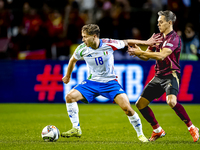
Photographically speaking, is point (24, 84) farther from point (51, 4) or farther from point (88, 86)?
point (88, 86)

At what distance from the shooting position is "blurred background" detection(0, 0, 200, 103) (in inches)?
489

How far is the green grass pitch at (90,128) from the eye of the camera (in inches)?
232

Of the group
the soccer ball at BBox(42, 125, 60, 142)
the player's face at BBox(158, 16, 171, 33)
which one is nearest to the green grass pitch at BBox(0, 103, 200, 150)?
the soccer ball at BBox(42, 125, 60, 142)

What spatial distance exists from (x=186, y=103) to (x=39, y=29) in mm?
→ 5769

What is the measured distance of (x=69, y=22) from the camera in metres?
13.8

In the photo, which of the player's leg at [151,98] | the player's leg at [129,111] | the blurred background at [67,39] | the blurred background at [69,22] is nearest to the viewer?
the player's leg at [129,111]

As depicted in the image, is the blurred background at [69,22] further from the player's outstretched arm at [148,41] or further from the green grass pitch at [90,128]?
the player's outstretched arm at [148,41]

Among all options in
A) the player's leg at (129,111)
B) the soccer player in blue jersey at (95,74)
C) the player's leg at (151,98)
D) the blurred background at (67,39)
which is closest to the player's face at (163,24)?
the soccer player in blue jersey at (95,74)

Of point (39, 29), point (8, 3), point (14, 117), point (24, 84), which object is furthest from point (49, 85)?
point (8, 3)

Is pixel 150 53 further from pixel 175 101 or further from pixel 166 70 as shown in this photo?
pixel 175 101

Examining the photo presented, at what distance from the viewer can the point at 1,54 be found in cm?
1368

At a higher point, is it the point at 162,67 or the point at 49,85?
the point at 162,67

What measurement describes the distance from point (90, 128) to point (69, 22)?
666 centimetres

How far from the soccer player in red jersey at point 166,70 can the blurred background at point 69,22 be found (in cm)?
652
